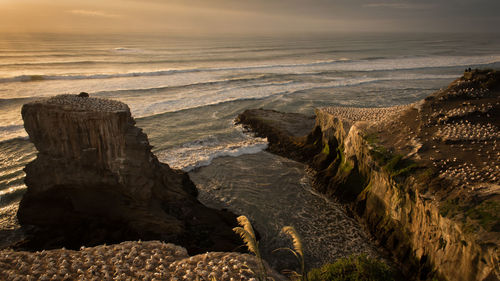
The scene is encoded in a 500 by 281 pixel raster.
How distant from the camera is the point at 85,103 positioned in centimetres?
1248

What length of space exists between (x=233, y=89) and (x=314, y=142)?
2386 cm

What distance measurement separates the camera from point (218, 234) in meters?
13.3

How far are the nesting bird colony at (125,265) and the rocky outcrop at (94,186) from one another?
8.98ft

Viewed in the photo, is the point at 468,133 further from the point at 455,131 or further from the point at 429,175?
the point at 429,175

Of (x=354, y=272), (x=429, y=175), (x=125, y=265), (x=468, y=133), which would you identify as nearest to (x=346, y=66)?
(x=468, y=133)

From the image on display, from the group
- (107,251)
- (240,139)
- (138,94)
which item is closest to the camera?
(107,251)

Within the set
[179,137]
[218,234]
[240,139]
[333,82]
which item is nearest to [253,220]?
[218,234]

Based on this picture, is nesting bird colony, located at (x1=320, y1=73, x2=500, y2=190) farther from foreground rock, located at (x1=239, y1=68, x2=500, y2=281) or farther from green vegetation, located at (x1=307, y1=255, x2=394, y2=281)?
green vegetation, located at (x1=307, y1=255, x2=394, y2=281)

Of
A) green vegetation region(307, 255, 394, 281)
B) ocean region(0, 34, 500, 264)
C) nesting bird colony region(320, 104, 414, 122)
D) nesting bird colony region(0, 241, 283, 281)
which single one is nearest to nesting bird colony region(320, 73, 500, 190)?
nesting bird colony region(320, 104, 414, 122)

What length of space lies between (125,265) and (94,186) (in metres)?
5.41

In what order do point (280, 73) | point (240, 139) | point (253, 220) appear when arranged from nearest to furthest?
point (253, 220)
point (240, 139)
point (280, 73)

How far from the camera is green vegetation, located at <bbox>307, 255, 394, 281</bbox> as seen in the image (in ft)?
31.2

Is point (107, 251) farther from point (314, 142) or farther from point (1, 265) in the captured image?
point (314, 142)

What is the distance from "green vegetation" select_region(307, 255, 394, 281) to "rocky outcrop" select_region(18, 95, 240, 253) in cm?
414
